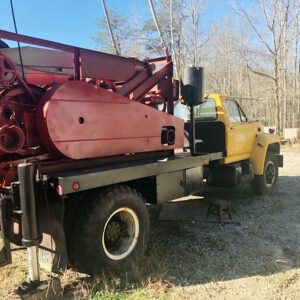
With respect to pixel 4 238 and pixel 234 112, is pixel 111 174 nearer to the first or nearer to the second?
pixel 4 238

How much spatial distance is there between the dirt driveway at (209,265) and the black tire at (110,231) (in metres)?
0.19

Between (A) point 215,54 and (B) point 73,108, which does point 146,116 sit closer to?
(B) point 73,108

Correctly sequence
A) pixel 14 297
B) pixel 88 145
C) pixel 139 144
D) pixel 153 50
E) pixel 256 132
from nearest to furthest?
pixel 14 297
pixel 88 145
pixel 139 144
pixel 256 132
pixel 153 50

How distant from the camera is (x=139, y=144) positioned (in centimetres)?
400

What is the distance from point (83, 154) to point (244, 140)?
13.8ft

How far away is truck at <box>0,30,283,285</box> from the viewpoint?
2912mm

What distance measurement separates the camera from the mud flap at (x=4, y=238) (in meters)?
2.82

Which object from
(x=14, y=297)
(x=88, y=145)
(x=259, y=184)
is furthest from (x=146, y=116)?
(x=259, y=184)

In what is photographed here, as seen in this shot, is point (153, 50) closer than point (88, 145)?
No

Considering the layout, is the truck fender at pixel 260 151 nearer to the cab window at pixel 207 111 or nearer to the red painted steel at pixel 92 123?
the cab window at pixel 207 111

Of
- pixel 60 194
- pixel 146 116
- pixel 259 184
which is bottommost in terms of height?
pixel 259 184

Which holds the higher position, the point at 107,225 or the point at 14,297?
the point at 107,225

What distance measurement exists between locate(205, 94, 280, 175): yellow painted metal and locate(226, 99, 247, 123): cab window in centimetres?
10

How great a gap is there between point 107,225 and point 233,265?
1.62 metres
